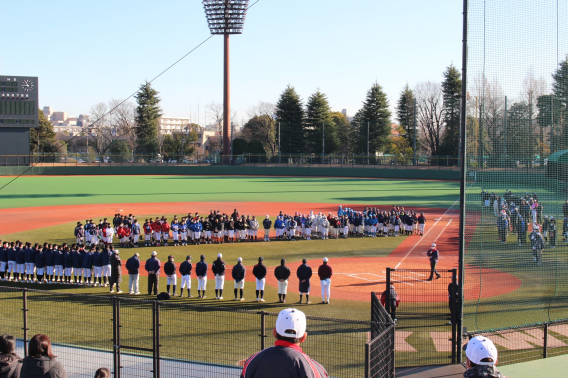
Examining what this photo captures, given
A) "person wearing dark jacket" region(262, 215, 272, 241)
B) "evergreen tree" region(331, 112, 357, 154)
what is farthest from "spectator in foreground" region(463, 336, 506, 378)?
"evergreen tree" region(331, 112, 357, 154)

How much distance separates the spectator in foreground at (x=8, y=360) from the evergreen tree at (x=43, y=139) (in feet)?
278

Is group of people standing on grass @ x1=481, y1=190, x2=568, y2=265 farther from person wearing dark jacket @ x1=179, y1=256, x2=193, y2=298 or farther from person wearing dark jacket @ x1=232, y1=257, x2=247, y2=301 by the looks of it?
person wearing dark jacket @ x1=179, y1=256, x2=193, y2=298

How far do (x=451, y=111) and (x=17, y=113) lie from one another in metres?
60.1

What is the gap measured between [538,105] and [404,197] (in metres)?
35.0

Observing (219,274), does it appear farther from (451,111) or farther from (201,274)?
(451,111)

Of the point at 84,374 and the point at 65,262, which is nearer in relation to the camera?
the point at 84,374

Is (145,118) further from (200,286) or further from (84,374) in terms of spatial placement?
(84,374)

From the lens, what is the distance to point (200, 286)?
1500cm

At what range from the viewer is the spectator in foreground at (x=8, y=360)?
4809 millimetres

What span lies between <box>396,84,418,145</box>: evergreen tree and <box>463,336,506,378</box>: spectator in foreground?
293 feet

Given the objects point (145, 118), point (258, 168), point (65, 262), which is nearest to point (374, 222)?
point (65, 262)

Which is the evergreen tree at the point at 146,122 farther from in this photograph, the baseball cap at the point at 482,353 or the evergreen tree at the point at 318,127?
the baseball cap at the point at 482,353

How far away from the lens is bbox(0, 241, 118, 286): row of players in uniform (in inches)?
647

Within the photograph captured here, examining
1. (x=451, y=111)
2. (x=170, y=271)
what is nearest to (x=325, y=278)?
(x=170, y=271)
